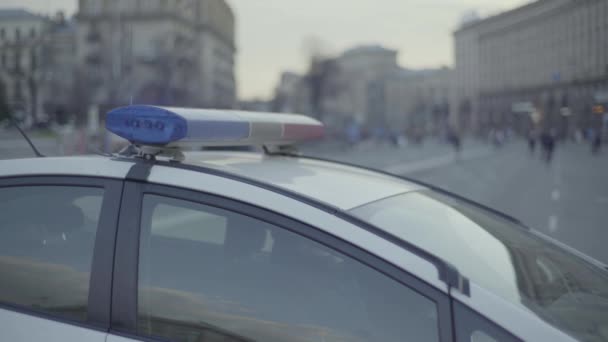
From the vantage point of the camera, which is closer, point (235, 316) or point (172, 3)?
point (235, 316)

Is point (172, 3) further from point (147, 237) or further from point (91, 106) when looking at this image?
point (91, 106)

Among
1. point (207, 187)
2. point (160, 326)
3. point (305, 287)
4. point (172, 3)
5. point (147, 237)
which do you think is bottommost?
point (160, 326)

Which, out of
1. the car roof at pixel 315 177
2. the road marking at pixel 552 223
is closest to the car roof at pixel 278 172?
the car roof at pixel 315 177

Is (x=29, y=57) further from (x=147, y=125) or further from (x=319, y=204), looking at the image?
(x=319, y=204)

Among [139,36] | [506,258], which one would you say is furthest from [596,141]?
[506,258]

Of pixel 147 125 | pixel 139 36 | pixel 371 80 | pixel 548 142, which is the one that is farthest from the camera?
A: pixel 371 80

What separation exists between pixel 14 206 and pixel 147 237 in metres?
0.66

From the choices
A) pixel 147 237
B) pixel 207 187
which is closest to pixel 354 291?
pixel 207 187

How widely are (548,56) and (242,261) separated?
1479cm

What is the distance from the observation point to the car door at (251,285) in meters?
1.58

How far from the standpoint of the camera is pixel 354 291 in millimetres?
1644

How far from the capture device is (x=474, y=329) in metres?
1.42

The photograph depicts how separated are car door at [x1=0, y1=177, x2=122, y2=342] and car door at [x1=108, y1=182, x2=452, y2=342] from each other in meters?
0.07

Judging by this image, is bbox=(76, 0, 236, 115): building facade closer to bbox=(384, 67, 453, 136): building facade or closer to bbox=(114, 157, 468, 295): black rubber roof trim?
bbox=(114, 157, 468, 295): black rubber roof trim
